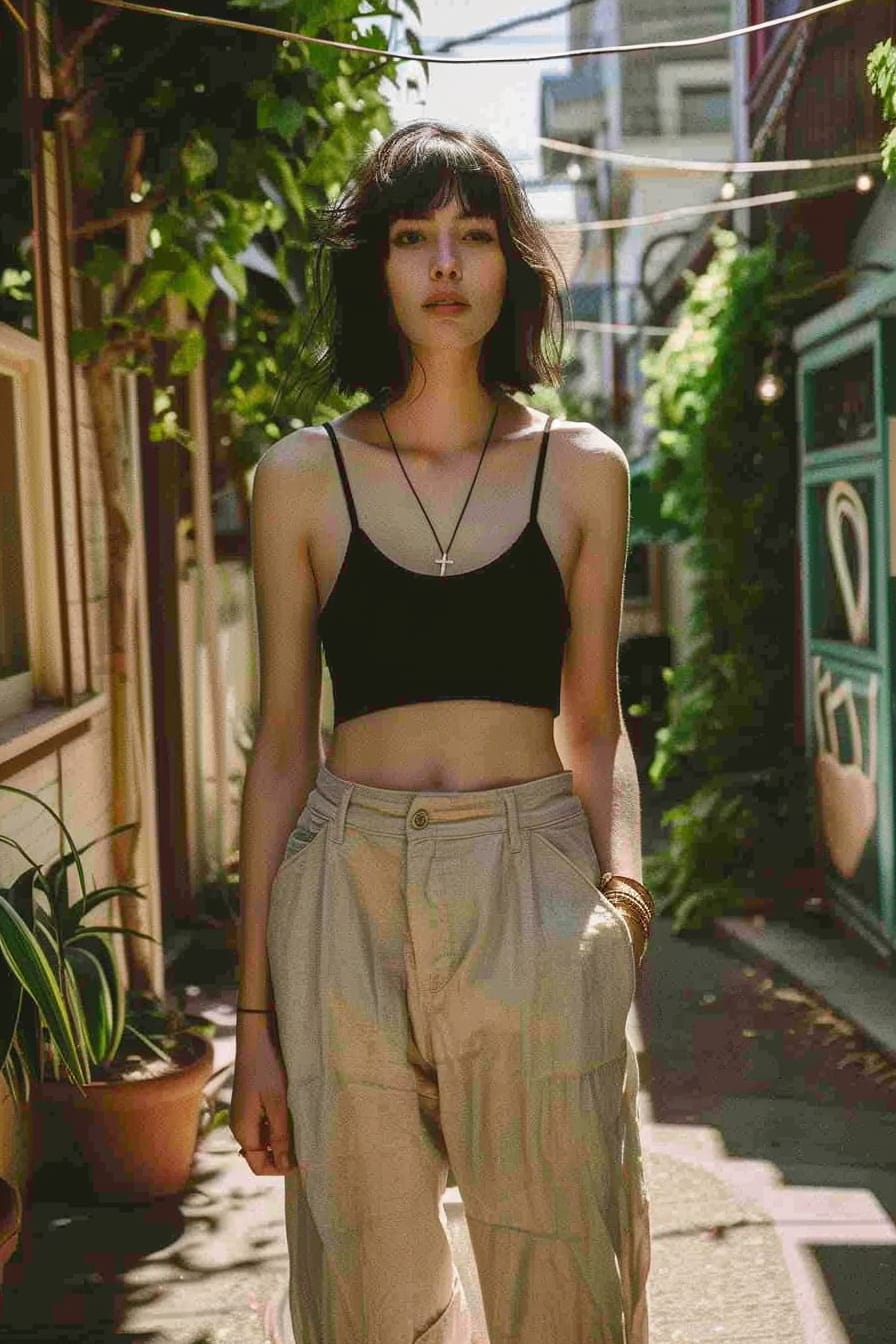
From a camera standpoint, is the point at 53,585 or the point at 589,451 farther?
the point at 53,585

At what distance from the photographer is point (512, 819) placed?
2012 mm

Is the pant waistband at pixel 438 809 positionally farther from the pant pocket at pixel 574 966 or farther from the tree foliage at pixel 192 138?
the tree foliage at pixel 192 138

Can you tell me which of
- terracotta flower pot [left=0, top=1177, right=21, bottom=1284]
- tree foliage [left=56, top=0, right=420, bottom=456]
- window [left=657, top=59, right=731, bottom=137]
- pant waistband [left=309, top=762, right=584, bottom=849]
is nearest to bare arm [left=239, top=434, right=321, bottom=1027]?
pant waistband [left=309, top=762, right=584, bottom=849]

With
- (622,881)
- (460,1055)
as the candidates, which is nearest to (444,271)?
(622,881)

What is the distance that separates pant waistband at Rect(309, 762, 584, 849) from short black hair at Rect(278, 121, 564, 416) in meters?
0.59

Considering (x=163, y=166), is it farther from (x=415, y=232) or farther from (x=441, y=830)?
(x=441, y=830)

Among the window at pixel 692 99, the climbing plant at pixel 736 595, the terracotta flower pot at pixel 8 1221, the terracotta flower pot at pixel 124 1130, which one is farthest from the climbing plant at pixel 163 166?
the window at pixel 692 99

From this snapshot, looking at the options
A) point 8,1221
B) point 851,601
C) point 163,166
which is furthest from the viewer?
point 851,601

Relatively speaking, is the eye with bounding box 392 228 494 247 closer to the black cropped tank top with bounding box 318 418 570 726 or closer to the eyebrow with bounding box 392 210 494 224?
→ the eyebrow with bounding box 392 210 494 224

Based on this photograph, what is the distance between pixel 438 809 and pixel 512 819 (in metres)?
0.09

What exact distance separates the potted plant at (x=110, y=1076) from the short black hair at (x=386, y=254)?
58.7 inches

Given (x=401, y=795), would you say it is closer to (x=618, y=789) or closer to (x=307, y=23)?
(x=618, y=789)

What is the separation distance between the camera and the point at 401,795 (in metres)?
2.01

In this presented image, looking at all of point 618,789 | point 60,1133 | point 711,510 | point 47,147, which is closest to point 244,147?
point 47,147
